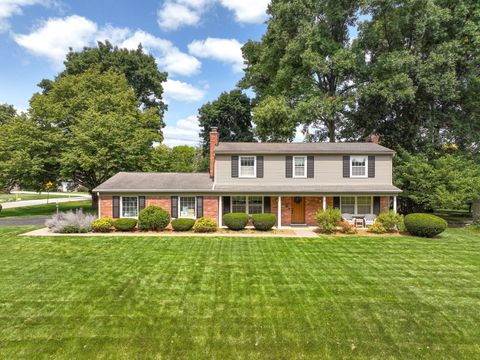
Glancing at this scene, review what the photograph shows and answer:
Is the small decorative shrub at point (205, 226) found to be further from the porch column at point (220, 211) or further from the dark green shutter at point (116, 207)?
the dark green shutter at point (116, 207)

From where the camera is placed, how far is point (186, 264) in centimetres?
1073

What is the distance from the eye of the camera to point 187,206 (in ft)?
58.3

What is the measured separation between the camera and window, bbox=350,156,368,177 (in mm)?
18625

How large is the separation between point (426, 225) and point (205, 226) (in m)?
11.7

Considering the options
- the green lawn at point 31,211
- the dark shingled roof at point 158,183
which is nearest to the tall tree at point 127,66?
the green lawn at point 31,211

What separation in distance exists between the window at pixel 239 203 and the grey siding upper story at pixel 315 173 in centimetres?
99

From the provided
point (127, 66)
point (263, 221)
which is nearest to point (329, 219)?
point (263, 221)

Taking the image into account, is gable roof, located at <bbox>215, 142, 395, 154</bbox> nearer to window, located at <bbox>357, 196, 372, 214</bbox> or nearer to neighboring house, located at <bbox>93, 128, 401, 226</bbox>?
neighboring house, located at <bbox>93, 128, 401, 226</bbox>

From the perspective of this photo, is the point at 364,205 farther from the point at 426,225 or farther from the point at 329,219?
the point at 329,219

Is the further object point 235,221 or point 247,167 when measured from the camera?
point 247,167

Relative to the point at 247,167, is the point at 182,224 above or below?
Answer: below

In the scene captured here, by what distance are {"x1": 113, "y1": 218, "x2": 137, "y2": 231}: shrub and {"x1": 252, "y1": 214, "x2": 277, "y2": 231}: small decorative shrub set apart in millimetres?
6917

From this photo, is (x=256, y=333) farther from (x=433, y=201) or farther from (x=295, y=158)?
(x=433, y=201)

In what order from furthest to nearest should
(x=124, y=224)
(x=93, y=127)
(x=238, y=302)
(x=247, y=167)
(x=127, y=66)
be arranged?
(x=127, y=66) < (x=93, y=127) < (x=247, y=167) < (x=124, y=224) < (x=238, y=302)
